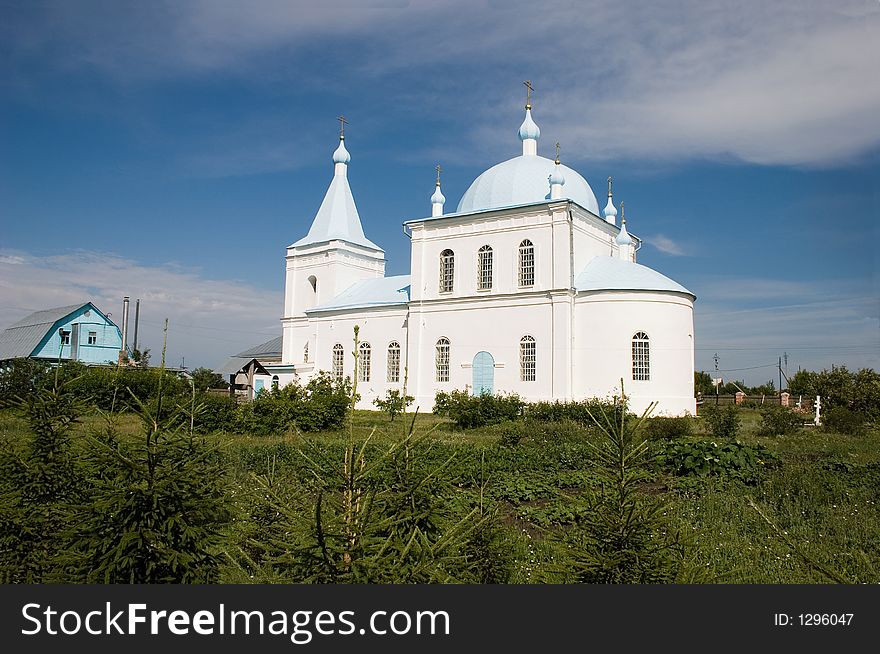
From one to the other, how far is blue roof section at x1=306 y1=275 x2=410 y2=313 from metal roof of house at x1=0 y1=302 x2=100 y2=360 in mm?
10302

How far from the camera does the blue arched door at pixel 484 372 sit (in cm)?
2527

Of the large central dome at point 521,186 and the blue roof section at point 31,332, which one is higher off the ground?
the large central dome at point 521,186

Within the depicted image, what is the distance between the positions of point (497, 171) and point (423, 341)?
7959mm

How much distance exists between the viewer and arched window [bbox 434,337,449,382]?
2666 cm

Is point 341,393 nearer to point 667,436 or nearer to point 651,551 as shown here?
point 667,436

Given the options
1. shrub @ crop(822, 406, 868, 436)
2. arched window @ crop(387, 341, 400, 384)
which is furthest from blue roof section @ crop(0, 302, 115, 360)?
shrub @ crop(822, 406, 868, 436)

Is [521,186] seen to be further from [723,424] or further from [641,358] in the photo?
[723,424]

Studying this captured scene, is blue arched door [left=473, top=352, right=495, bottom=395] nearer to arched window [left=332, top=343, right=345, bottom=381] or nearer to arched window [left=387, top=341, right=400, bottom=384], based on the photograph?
arched window [left=387, top=341, right=400, bottom=384]

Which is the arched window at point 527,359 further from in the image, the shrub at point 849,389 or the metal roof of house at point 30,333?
the metal roof of house at point 30,333

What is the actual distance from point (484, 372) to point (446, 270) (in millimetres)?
4873

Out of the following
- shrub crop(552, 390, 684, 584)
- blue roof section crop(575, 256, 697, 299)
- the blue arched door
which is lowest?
shrub crop(552, 390, 684, 584)

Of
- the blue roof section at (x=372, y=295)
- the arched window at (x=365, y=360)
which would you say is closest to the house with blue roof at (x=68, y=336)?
the blue roof section at (x=372, y=295)

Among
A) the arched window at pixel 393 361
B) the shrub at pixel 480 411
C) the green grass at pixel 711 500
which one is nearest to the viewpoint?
the green grass at pixel 711 500

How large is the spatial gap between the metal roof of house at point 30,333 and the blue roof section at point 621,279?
67.5 feet
